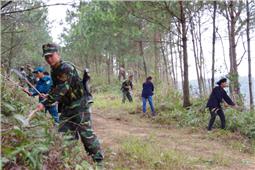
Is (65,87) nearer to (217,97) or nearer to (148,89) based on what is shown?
(217,97)

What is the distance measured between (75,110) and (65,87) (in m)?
0.53

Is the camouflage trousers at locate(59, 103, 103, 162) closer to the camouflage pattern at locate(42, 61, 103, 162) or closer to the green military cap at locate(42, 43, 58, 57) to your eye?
the camouflage pattern at locate(42, 61, 103, 162)

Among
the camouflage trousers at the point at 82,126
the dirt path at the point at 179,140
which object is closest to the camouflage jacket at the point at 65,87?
the camouflage trousers at the point at 82,126

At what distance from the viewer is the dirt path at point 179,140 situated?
7316 mm

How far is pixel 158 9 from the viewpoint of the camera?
44.1ft

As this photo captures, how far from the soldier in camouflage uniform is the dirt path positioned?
7.06 ft

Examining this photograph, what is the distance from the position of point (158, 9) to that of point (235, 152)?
701cm

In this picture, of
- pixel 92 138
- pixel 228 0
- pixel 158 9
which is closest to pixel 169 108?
pixel 158 9

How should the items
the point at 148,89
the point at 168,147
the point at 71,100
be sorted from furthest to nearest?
1. the point at 148,89
2. the point at 168,147
3. the point at 71,100

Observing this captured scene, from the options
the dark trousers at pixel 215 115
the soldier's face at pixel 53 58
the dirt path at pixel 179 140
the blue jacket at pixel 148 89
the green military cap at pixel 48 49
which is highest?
the green military cap at pixel 48 49

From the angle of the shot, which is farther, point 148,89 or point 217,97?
point 148,89

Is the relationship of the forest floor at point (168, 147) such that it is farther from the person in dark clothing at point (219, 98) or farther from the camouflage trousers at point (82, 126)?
the camouflage trousers at point (82, 126)

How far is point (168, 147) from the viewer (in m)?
7.96

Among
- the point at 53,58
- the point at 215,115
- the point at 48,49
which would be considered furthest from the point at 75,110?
the point at 215,115
